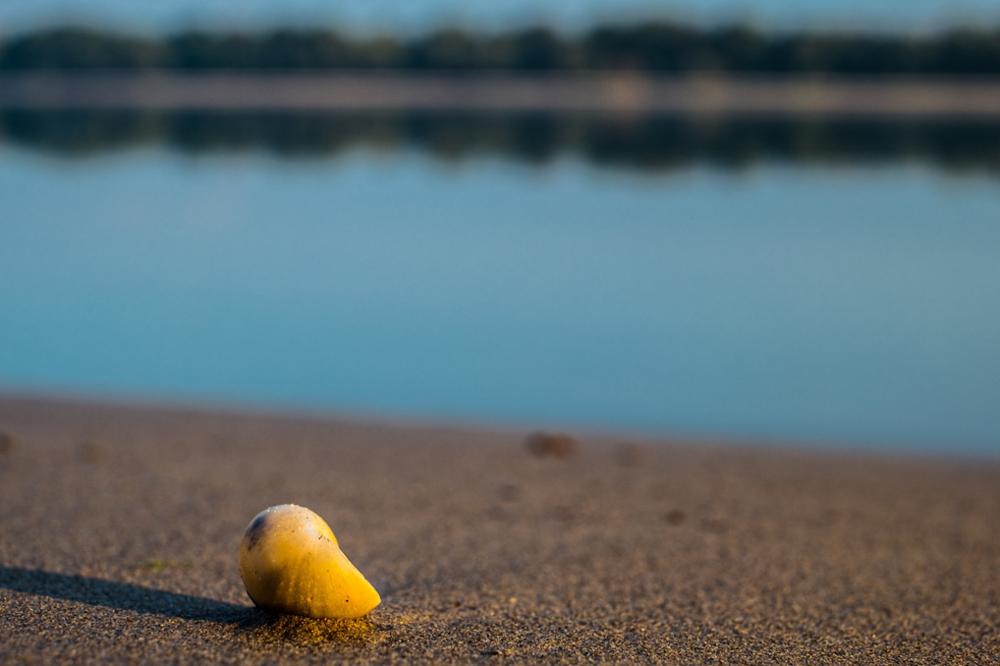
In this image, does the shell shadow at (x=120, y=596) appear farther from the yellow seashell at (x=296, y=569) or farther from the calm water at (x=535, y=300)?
the calm water at (x=535, y=300)

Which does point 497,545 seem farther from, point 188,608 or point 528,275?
point 528,275

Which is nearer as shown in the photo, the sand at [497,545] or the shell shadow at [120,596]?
the sand at [497,545]

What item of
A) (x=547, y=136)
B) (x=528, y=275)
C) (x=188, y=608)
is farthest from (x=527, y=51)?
(x=188, y=608)

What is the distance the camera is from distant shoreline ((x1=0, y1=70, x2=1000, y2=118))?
73.4 m

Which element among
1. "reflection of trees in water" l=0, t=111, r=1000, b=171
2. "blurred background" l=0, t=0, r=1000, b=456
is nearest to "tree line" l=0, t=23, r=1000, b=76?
"reflection of trees in water" l=0, t=111, r=1000, b=171

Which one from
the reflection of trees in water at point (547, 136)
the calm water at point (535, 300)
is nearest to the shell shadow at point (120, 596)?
the calm water at point (535, 300)

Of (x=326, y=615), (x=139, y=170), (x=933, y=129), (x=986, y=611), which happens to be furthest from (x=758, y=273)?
(x=933, y=129)

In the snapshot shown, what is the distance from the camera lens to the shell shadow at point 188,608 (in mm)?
3787

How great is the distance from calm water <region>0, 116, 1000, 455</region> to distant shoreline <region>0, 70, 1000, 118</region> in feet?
141

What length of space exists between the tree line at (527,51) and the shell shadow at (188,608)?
77779 millimetres

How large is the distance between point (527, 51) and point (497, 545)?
8600 cm

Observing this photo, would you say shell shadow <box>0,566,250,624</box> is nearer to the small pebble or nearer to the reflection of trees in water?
the small pebble

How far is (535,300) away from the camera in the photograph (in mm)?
16516

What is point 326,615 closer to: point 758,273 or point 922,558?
point 922,558
